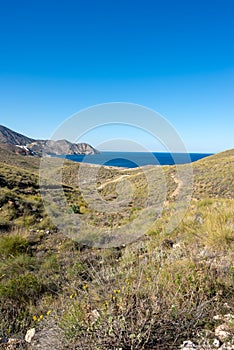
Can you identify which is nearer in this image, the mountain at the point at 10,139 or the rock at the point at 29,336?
the rock at the point at 29,336

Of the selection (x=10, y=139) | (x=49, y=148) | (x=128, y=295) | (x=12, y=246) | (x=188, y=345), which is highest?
(x=10, y=139)

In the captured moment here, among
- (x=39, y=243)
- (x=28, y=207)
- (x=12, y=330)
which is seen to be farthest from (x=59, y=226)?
(x=12, y=330)

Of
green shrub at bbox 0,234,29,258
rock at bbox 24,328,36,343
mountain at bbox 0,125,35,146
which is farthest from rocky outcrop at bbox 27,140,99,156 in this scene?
mountain at bbox 0,125,35,146

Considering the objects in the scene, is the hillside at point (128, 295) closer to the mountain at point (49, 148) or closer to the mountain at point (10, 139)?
the mountain at point (49, 148)

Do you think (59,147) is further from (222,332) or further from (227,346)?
(227,346)

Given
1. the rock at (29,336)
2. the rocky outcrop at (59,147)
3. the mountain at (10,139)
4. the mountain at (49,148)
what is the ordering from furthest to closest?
the mountain at (10,139), the mountain at (49,148), the rocky outcrop at (59,147), the rock at (29,336)

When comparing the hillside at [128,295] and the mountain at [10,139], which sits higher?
the mountain at [10,139]

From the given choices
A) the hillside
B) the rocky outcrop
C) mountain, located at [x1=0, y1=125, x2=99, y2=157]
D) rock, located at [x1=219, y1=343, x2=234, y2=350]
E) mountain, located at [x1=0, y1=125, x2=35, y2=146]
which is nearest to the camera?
rock, located at [x1=219, y1=343, x2=234, y2=350]

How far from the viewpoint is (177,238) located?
4793 mm

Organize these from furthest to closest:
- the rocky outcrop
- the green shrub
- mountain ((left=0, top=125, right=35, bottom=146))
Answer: mountain ((left=0, top=125, right=35, bottom=146)) → the rocky outcrop → the green shrub

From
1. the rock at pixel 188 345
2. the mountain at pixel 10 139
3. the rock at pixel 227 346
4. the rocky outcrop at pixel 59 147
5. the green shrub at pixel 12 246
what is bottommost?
the green shrub at pixel 12 246

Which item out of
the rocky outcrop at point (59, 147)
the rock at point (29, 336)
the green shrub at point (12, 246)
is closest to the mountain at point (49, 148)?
the rocky outcrop at point (59, 147)

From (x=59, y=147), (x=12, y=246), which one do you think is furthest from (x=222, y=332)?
(x=59, y=147)

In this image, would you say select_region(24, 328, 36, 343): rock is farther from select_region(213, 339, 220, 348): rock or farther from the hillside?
select_region(213, 339, 220, 348): rock
